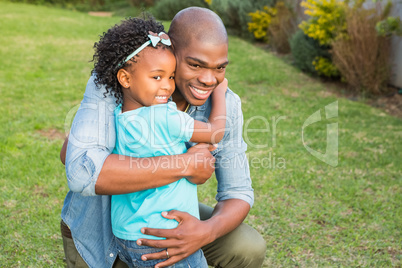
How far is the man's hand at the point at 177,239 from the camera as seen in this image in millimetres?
1917

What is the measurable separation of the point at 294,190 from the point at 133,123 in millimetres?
3029

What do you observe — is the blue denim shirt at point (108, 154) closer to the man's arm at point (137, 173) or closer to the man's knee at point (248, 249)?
the man's arm at point (137, 173)

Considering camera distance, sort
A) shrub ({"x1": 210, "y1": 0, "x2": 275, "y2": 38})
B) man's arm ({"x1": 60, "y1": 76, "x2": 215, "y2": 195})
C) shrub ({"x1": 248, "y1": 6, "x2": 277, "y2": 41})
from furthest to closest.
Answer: shrub ({"x1": 210, "y1": 0, "x2": 275, "y2": 38}), shrub ({"x1": 248, "y1": 6, "x2": 277, "y2": 41}), man's arm ({"x1": 60, "y1": 76, "x2": 215, "y2": 195})

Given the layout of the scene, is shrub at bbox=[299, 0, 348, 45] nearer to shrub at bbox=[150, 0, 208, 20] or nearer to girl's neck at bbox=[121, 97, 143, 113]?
girl's neck at bbox=[121, 97, 143, 113]

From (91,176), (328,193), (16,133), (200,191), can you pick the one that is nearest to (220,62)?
(91,176)

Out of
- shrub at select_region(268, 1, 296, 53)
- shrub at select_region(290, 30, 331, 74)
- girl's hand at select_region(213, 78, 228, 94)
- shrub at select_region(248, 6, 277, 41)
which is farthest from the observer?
shrub at select_region(248, 6, 277, 41)

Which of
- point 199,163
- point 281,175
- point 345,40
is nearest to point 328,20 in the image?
point 345,40

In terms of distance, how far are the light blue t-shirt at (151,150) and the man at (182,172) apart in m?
0.05

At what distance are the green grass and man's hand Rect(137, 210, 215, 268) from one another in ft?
5.47

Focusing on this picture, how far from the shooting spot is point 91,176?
6.14 ft

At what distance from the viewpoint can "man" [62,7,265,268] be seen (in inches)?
74.7

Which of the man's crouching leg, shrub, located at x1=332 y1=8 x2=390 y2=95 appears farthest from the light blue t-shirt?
shrub, located at x1=332 y1=8 x2=390 y2=95

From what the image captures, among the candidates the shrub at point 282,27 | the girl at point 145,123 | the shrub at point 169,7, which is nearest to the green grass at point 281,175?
the girl at point 145,123

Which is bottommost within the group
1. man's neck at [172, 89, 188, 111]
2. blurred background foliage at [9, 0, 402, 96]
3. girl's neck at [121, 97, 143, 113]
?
blurred background foliage at [9, 0, 402, 96]
